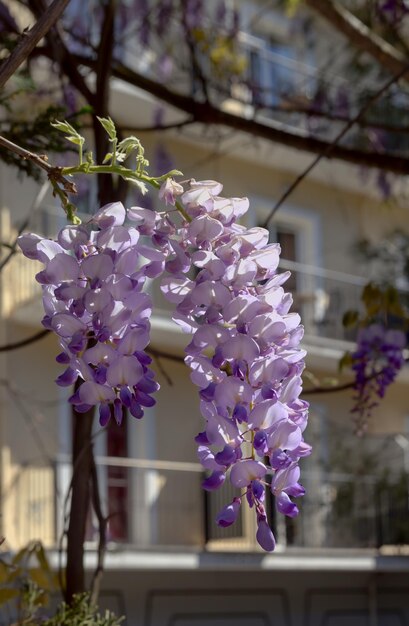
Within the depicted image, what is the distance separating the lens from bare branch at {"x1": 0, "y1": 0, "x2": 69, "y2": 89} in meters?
1.32

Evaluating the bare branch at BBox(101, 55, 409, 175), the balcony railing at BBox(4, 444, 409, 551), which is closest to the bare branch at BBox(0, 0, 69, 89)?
the bare branch at BBox(101, 55, 409, 175)

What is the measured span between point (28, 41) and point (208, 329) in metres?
0.38

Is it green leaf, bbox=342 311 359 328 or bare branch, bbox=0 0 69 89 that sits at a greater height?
green leaf, bbox=342 311 359 328

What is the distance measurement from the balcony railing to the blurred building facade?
0.6 inches

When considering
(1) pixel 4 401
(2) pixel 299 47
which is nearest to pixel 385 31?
(1) pixel 4 401

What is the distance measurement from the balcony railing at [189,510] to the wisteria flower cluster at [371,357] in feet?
22.0

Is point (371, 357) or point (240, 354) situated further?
point (371, 357)

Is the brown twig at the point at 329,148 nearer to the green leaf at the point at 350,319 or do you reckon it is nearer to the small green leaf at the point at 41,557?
the green leaf at the point at 350,319

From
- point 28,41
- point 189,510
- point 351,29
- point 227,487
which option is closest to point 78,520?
point 28,41

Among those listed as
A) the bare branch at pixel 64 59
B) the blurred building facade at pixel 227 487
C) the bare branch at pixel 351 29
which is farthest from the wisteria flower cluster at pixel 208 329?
the blurred building facade at pixel 227 487

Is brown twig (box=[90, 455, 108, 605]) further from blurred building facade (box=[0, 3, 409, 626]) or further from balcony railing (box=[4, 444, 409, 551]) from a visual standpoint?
balcony railing (box=[4, 444, 409, 551])

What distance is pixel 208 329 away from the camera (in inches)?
50.2

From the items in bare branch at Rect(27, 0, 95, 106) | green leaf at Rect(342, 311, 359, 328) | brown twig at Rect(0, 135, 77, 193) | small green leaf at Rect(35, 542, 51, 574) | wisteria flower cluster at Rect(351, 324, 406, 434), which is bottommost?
small green leaf at Rect(35, 542, 51, 574)

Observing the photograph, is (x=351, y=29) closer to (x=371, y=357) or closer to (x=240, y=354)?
(x=371, y=357)
